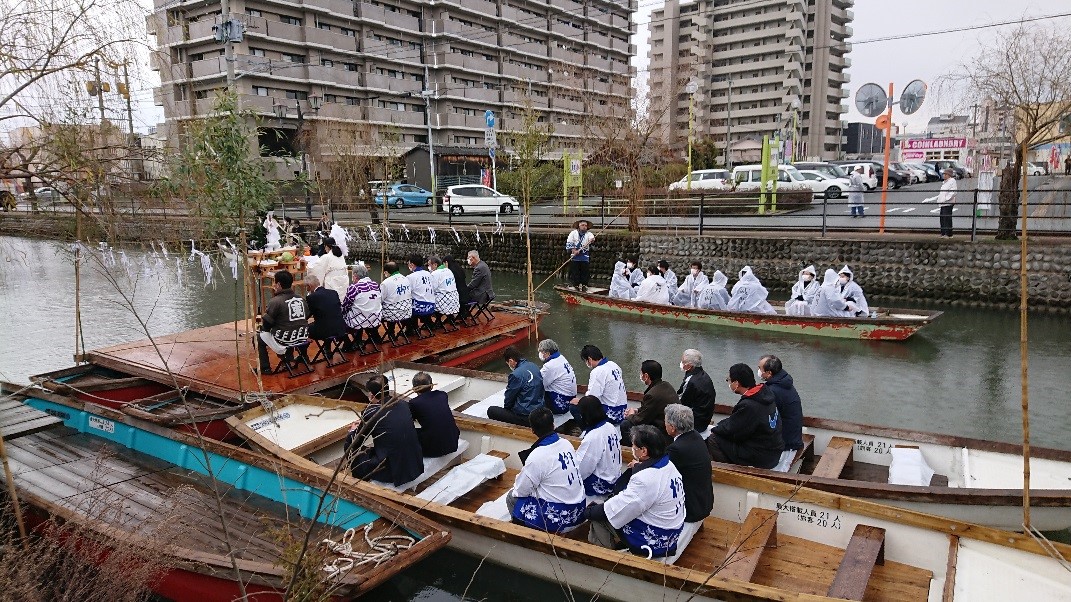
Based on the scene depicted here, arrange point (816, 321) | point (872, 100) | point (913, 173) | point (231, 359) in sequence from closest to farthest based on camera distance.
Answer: point (231, 359), point (816, 321), point (872, 100), point (913, 173)

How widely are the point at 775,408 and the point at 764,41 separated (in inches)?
2382

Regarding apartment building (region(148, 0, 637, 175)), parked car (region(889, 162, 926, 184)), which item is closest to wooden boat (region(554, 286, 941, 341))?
apartment building (region(148, 0, 637, 175))

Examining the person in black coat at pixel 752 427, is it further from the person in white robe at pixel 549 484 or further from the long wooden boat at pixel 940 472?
the person in white robe at pixel 549 484

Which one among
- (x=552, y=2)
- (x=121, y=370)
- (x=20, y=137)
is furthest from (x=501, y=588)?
(x=552, y=2)

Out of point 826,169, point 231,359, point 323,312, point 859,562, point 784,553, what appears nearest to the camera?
point 859,562

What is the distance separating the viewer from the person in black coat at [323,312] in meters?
9.00

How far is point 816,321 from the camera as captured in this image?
12.3 m

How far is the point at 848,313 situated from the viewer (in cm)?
1238

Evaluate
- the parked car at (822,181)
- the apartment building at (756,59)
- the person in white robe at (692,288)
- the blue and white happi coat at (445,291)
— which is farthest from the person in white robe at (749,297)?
the apartment building at (756,59)

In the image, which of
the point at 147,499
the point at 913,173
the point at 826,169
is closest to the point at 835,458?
the point at 147,499

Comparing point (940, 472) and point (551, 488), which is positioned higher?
point (551, 488)

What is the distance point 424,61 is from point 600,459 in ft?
144

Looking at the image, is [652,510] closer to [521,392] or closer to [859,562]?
[859,562]

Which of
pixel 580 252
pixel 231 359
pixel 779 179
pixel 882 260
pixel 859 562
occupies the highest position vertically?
pixel 779 179
